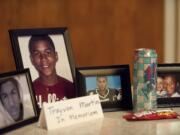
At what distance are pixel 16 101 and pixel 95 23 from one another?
0.67 m

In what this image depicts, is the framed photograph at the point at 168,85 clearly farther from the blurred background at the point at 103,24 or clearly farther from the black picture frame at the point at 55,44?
the blurred background at the point at 103,24

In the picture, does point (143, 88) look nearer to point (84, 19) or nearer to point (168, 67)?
point (168, 67)

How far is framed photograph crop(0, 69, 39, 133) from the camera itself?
0.92m

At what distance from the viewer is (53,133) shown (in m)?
0.91

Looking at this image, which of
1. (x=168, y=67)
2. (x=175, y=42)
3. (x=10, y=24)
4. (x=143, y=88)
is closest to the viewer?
(x=143, y=88)

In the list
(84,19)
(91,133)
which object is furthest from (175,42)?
(91,133)

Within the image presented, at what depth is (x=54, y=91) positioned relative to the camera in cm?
109

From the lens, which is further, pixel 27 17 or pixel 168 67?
pixel 27 17

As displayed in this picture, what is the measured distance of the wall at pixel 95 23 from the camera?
4.64 ft

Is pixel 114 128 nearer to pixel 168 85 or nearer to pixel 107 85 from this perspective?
pixel 107 85

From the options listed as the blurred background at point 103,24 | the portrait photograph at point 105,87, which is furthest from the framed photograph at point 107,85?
the blurred background at point 103,24

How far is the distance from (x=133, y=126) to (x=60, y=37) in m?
0.39

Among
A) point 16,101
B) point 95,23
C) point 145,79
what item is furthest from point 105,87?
point 95,23

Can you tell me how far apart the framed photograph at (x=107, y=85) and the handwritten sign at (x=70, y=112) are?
0.25 feet
